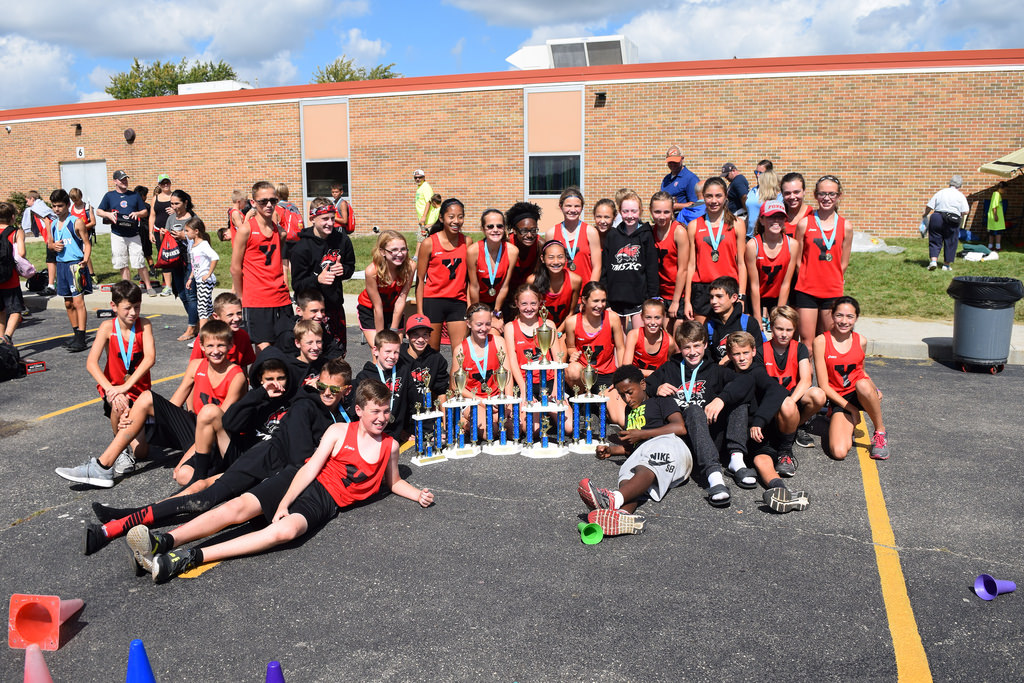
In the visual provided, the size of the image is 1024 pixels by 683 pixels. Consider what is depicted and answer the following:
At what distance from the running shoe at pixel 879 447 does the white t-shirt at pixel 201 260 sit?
26.3 feet

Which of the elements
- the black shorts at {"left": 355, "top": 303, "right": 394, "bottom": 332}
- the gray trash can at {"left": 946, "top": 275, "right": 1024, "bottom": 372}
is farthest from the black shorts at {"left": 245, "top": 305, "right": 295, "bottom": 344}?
the gray trash can at {"left": 946, "top": 275, "right": 1024, "bottom": 372}

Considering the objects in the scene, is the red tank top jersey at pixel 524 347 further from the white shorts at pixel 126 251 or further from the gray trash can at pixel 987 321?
the white shorts at pixel 126 251

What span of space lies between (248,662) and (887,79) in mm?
19472

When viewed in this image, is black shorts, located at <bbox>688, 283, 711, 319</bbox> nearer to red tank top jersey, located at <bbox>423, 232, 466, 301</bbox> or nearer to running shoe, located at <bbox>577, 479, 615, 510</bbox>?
Result: red tank top jersey, located at <bbox>423, 232, 466, 301</bbox>

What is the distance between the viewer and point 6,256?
9.42 metres

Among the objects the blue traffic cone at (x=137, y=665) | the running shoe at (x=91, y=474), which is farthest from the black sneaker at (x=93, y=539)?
the blue traffic cone at (x=137, y=665)

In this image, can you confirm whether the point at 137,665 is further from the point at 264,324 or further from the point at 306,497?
the point at 264,324

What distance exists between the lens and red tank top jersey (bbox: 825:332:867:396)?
641 cm

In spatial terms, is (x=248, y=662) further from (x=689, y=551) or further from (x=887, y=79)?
(x=887, y=79)

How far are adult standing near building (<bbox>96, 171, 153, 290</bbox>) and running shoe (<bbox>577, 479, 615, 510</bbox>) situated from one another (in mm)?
11624

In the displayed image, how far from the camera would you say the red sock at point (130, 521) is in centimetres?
471

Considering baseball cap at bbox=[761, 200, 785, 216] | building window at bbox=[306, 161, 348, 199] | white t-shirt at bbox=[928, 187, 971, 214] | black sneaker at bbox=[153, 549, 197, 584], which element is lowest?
black sneaker at bbox=[153, 549, 197, 584]

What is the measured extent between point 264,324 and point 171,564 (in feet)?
11.5

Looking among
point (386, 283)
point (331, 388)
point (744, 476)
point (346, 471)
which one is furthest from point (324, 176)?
point (744, 476)
